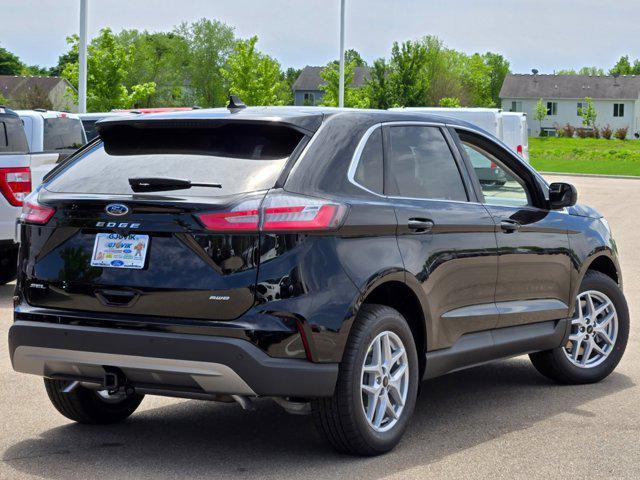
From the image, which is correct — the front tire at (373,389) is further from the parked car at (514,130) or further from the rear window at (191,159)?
the parked car at (514,130)

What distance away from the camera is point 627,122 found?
148 meters

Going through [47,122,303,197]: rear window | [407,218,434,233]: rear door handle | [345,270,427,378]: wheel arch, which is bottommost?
[345,270,427,378]: wheel arch

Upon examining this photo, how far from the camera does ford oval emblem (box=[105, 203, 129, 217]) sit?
558cm

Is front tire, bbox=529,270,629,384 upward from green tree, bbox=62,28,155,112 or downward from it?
downward

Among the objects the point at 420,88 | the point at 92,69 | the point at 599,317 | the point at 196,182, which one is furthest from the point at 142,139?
the point at 420,88

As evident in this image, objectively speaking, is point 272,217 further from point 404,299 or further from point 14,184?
point 14,184

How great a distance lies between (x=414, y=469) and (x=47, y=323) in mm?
1809

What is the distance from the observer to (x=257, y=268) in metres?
5.36

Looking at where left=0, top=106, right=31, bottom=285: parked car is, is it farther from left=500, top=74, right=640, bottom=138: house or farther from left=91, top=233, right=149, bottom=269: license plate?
left=500, top=74, right=640, bottom=138: house

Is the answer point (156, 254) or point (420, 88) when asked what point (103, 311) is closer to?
point (156, 254)

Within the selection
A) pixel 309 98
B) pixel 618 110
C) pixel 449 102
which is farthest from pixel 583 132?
pixel 309 98

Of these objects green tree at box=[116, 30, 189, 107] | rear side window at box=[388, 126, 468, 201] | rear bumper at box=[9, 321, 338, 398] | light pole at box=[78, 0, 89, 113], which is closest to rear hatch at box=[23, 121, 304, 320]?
rear bumper at box=[9, 321, 338, 398]

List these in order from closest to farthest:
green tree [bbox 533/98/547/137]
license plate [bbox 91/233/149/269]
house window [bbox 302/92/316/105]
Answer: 1. license plate [bbox 91/233/149/269]
2. green tree [bbox 533/98/547/137]
3. house window [bbox 302/92/316/105]

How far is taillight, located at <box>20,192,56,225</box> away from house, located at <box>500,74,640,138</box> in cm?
14190
